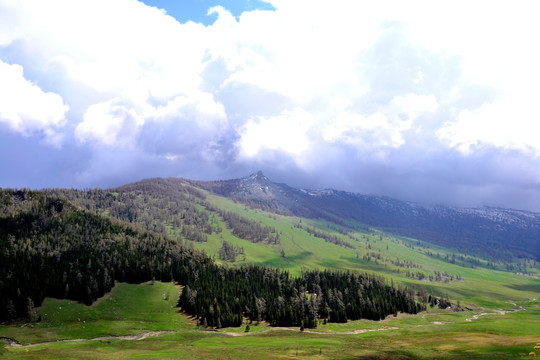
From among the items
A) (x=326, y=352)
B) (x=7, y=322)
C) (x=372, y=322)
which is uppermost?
(x=326, y=352)

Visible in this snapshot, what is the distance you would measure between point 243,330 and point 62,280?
118m

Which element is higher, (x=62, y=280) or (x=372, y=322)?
(x=62, y=280)

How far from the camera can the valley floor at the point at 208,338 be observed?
278ft

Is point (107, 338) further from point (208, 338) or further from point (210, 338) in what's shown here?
point (210, 338)

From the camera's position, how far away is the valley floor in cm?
8488

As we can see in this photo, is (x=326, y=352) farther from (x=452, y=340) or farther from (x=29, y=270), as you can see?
(x=29, y=270)

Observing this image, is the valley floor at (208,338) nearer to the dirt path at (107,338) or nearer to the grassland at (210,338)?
the dirt path at (107,338)

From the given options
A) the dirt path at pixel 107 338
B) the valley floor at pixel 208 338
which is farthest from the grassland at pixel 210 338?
the dirt path at pixel 107 338

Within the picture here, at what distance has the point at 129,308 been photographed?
181 meters

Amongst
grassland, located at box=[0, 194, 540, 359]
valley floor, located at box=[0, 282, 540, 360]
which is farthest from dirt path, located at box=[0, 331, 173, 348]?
grassland, located at box=[0, 194, 540, 359]

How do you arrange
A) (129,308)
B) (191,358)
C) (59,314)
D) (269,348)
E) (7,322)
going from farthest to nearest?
(129,308)
(59,314)
(7,322)
(269,348)
(191,358)

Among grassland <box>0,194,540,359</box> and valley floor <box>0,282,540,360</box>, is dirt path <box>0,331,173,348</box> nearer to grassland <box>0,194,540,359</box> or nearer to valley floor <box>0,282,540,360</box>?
valley floor <box>0,282,540,360</box>

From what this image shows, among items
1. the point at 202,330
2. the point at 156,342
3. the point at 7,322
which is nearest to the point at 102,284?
the point at 7,322

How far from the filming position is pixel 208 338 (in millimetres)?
127375
